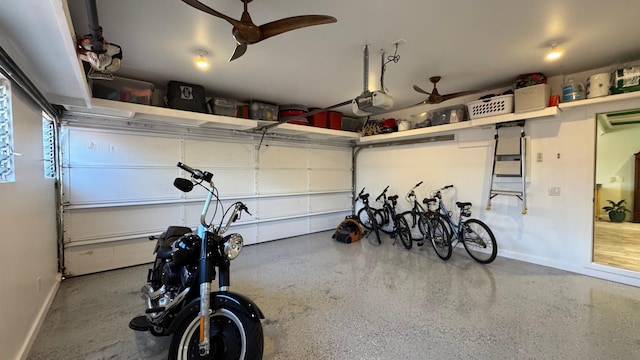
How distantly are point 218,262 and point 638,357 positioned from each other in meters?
3.11

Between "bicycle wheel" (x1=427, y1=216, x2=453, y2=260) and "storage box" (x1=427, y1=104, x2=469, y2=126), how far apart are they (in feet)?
5.52

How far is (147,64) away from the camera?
10.4 ft

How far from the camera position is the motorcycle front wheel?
5.42 feet

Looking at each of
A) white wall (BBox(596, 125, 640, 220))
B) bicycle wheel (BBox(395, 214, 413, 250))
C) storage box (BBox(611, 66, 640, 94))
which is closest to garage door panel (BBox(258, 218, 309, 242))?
bicycle wheel (BBox(395, 214, 413, 250))

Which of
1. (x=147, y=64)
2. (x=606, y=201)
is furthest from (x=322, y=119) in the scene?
(x=606, y=201)

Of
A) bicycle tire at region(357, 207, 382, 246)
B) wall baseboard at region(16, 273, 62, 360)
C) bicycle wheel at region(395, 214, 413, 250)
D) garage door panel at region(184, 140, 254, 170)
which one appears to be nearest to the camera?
wall baseboard at region(16, 273, 62, 360)

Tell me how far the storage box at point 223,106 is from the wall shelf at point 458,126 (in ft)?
9.15

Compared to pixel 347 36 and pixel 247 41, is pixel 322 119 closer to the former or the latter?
pixel 347 36

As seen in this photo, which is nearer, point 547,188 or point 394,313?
point 394,313

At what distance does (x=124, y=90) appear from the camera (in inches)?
132

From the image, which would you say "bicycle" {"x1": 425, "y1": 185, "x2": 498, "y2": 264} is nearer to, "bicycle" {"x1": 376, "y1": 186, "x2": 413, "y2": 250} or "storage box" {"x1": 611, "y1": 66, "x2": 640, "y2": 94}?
"bicycle" {"x1": 376, "y1": 186, "x2": 413, "y2": 250}

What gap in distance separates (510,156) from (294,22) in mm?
3871

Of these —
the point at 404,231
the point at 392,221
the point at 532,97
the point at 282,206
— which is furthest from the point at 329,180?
the point at 532,97

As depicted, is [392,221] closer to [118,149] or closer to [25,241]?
[118,149]
